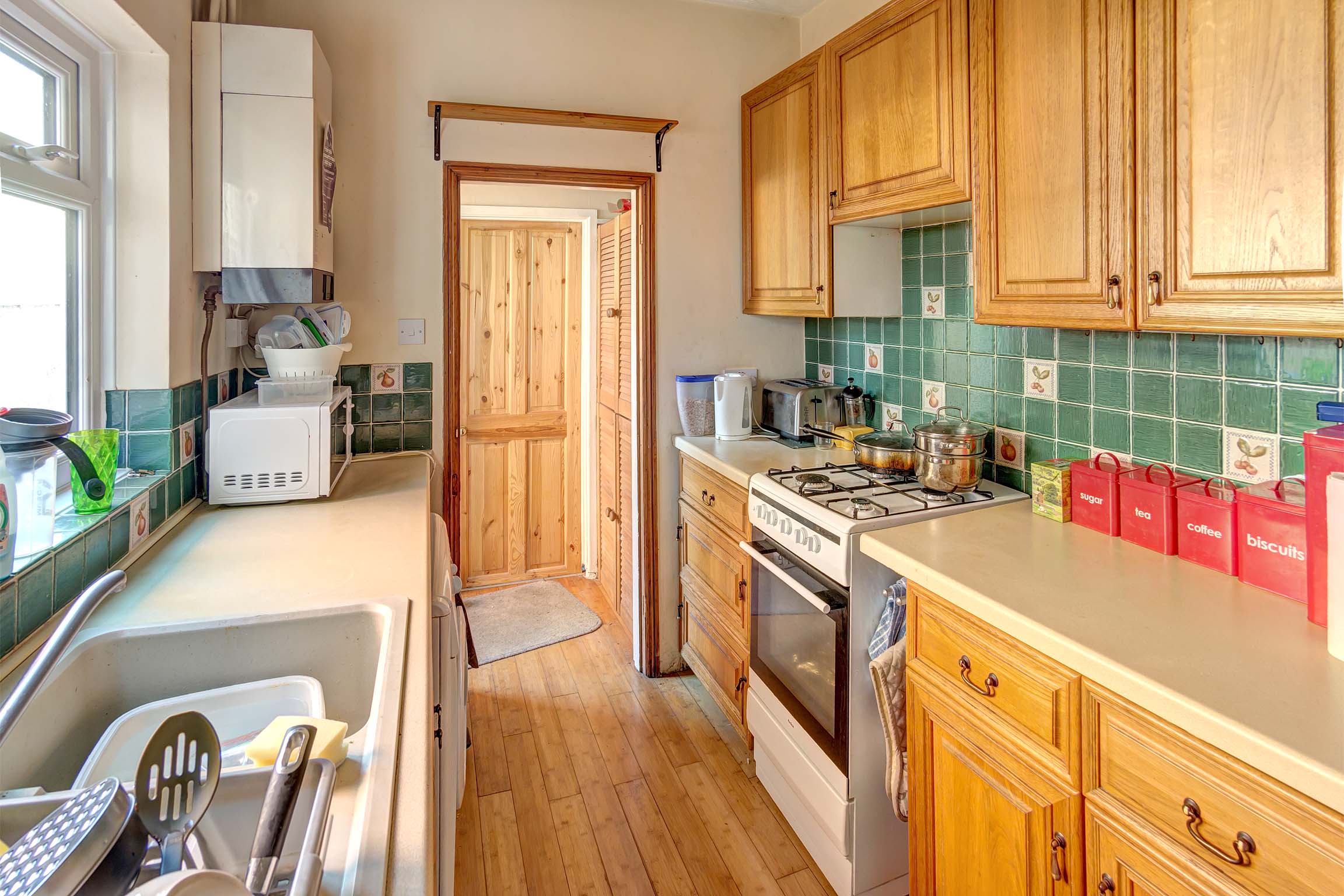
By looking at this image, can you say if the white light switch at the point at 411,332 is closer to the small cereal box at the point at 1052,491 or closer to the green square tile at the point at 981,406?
the green square tile at the point at 981,406

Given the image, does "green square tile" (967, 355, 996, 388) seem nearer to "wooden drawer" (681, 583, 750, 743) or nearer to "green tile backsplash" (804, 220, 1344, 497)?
"green tile backsplash" (804, 220, 1344, 497)

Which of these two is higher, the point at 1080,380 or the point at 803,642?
the point at 1080,380

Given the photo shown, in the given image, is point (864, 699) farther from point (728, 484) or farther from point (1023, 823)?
point (728, 484)

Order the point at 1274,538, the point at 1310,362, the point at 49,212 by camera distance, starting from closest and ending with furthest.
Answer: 1. the point at 1274,538
2. the point at 1310,362
3. the point at 49,212

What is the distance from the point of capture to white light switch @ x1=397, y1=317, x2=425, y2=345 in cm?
258

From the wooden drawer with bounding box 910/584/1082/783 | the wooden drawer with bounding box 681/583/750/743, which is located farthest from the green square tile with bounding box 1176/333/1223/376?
the wooden drawer with bounding box 681/583/750/743

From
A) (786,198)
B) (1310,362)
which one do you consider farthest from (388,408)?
(1310,362)

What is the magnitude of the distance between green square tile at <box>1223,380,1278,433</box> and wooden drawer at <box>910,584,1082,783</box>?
2.33 feet

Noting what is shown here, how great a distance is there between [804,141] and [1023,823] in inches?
80.8

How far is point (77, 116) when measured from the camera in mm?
1675

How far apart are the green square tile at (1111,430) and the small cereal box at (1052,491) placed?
9 cm

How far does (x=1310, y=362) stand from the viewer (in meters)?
1.38

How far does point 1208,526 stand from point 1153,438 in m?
0.33

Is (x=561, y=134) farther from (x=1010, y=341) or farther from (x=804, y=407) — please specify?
(x=1010, y=341)
